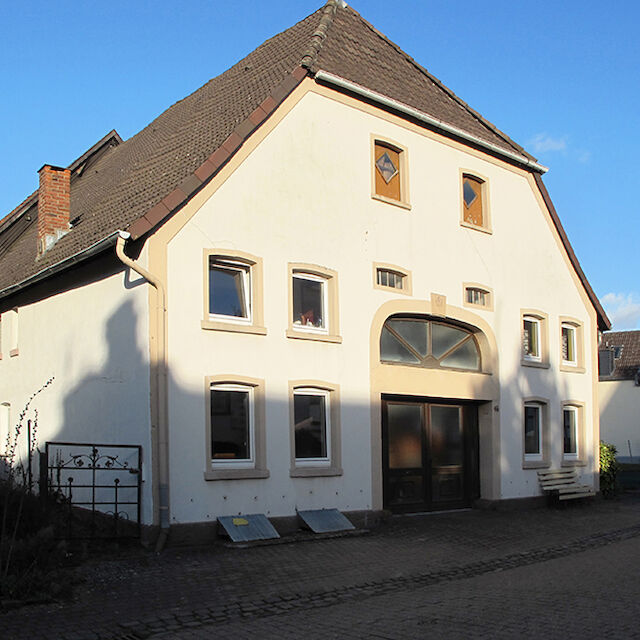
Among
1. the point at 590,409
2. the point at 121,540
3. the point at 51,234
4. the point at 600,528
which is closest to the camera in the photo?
the point at 121,540

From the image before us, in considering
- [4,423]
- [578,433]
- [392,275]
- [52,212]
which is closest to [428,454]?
[392,275]

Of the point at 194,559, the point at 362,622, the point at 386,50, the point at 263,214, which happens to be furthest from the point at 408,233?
the point at 362,622

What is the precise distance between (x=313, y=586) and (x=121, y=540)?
11.5ft

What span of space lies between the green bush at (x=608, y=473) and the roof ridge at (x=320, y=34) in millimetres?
12238

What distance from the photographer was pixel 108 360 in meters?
13.1

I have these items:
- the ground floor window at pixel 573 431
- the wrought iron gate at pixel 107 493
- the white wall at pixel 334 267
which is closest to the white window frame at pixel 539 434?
the white wall at pixel 334 267

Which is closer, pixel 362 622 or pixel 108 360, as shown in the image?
pixel 362 622

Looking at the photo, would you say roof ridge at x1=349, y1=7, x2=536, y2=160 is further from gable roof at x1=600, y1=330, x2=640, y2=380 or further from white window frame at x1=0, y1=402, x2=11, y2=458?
gable roof at x1=600, y1=330, x2=640, y2=380

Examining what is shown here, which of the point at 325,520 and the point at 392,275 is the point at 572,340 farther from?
the point at 325,520

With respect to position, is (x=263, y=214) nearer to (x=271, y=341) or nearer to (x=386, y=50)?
(x=271, y=341)

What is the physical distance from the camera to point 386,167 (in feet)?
51.8

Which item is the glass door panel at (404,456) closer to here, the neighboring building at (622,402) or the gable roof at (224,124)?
the gable roof at (224,124)

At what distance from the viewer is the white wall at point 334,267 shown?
40.4ft

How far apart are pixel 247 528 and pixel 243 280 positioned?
12.8 ft
